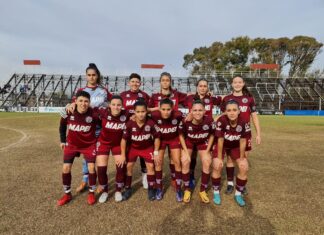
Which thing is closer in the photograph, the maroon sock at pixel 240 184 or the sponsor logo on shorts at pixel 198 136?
the maroon sock at pixel 240 184

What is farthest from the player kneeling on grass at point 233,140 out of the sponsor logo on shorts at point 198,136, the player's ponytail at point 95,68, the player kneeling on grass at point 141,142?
the player's ponytail at point 95,68

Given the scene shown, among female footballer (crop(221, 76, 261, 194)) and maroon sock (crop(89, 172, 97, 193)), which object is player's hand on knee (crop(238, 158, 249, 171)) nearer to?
female footballer (crop(221, 76, 261, 194))

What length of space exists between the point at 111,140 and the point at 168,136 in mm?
1107

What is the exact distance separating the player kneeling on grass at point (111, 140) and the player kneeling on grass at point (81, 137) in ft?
0.44

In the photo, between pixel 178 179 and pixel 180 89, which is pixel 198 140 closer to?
pixel 178 179

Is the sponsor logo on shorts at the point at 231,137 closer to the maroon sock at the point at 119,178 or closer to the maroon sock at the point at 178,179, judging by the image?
the maroon sock at the point at 178,179

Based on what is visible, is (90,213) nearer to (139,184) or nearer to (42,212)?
(42,212)

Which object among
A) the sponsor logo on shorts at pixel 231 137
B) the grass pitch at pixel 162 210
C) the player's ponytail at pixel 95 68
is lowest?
the grass pitch at pixel 162 210

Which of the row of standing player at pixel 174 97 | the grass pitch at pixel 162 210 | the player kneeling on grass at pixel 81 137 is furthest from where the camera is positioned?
the row of standing player at pixel 174 97

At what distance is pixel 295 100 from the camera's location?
164 ft

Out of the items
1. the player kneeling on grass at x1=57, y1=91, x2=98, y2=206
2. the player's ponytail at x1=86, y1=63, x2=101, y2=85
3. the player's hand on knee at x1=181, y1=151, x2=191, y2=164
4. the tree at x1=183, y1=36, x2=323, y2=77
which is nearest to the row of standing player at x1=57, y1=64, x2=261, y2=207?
the player's ponytail at x1=86, y1=63, x2=101, y2=85

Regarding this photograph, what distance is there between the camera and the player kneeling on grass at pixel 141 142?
4.77 m

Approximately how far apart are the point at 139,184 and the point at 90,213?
172 cm

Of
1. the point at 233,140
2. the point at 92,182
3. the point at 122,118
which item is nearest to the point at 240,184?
the point at 233,140
